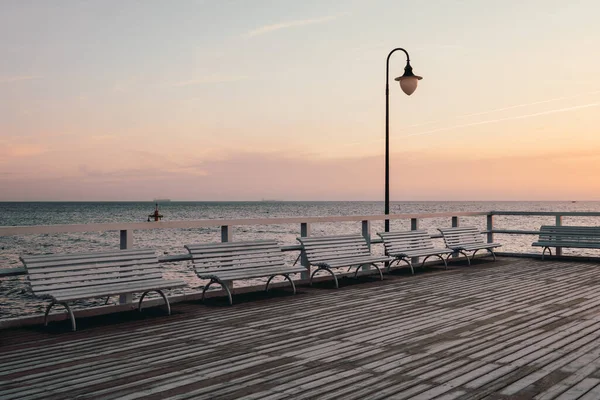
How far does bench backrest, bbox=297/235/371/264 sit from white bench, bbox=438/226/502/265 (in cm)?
236

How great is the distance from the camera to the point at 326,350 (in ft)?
16.1

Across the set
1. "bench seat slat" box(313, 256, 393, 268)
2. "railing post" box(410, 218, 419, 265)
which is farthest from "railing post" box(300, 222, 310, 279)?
"railing post" box(410, 218, 419, 265)

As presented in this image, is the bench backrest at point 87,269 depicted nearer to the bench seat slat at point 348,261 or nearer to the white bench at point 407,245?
the bench seat slat at point 348,261

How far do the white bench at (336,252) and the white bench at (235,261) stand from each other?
0.47m

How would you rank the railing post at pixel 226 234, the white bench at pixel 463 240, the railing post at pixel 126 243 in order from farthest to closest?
the white bench at pixel 463 240
the railing post at pixel 226 234
the railing post at pixel 126 243

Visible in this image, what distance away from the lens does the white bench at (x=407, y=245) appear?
9.81m

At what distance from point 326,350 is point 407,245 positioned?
5.50 meters

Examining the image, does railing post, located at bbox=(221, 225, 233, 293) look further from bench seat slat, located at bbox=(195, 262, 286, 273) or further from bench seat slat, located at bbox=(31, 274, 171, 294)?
bench seat slat, located at bbox=(31, 274, 171, 294)

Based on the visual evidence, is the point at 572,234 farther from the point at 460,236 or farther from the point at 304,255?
the point at 304,255

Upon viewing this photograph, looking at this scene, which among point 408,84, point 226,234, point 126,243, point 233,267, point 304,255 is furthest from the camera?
point 408,84

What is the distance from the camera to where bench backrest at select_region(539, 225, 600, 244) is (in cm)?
1174

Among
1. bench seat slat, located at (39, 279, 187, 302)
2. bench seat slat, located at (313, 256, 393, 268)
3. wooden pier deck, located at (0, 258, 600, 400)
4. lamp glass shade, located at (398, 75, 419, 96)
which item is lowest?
wooden pier deck, located at (0, 258, 600, 400)

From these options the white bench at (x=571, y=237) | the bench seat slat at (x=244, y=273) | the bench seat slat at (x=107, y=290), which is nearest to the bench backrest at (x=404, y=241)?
the bench seat slat at (x=244, y=273)

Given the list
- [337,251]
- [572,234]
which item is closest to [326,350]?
[337,251]
